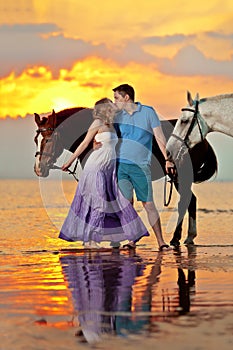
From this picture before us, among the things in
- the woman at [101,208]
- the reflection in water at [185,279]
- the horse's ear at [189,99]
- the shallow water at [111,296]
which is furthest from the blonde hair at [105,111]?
the reflection in water at [185,279]

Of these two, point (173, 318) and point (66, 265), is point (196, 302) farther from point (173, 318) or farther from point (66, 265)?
point (66, 265)

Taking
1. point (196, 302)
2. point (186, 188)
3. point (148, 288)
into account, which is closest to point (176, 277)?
point (148, 288)

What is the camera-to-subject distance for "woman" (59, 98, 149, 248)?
37.0 ft

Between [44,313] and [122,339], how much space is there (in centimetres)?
118

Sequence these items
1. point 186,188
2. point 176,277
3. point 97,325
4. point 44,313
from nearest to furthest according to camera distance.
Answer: point 97,325
point 44,313
point 176,277
point 186,188

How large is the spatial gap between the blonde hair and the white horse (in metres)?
1.00

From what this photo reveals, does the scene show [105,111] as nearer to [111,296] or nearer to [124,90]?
[124,90]

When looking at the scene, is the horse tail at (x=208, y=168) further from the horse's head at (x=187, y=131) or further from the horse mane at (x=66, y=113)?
the horse mane at (x=66, y=113)

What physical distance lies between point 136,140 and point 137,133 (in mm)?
97

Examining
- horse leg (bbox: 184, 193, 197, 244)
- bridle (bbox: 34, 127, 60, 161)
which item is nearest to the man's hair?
bridle (bbox: 34, 127, 60, 161)

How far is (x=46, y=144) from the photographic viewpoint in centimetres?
1225

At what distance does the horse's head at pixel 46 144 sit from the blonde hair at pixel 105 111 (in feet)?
4.72

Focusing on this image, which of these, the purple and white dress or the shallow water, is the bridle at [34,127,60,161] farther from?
the shallow water

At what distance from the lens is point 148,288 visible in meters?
7.53
